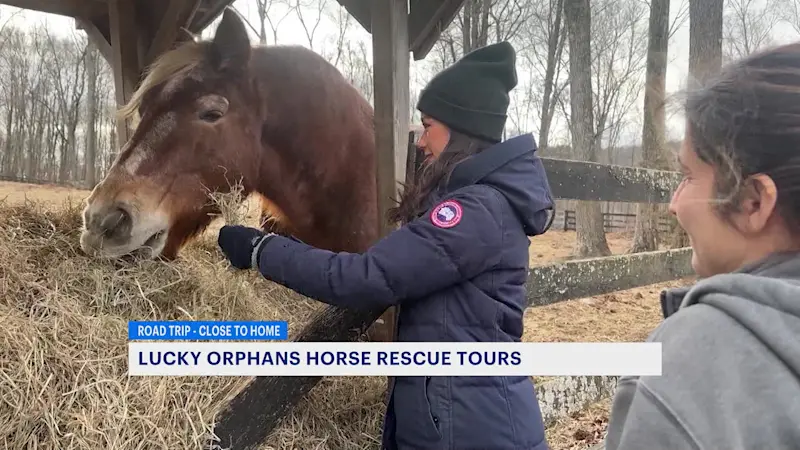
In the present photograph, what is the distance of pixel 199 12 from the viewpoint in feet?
11.4

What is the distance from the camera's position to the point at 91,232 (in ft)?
5.01

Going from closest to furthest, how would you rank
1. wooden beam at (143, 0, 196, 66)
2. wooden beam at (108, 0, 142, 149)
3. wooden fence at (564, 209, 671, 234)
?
wooden beam at (143, 0, 196, 66), wooden beam at (108, 0, 142, 149), wooden fence at (564, 209, 671, 234)

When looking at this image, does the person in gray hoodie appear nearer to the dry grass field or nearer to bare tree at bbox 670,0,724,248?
the dry grass field

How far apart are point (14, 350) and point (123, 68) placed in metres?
2.24

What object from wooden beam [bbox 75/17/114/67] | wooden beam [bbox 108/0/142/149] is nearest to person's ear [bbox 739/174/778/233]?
wooden beam [bbox 108/0/142/149]

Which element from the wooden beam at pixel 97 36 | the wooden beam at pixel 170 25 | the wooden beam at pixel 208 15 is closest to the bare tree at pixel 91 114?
the wooden beam at pixel 97 36

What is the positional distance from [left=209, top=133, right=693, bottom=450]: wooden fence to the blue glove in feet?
1.08

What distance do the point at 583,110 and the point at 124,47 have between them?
22.7 feet

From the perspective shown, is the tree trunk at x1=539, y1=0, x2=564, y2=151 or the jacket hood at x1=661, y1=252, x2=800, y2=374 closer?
the jacket hood at x1=661, y1=252, x2=800, y2=374

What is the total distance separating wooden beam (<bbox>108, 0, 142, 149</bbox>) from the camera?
3059 millimetres

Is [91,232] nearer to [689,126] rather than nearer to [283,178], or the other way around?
[283,178]

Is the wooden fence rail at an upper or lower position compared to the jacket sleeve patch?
lower

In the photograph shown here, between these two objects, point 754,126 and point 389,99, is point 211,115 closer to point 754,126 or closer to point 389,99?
point 389,99

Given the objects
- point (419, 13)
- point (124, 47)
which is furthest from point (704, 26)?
point (124, 47)
